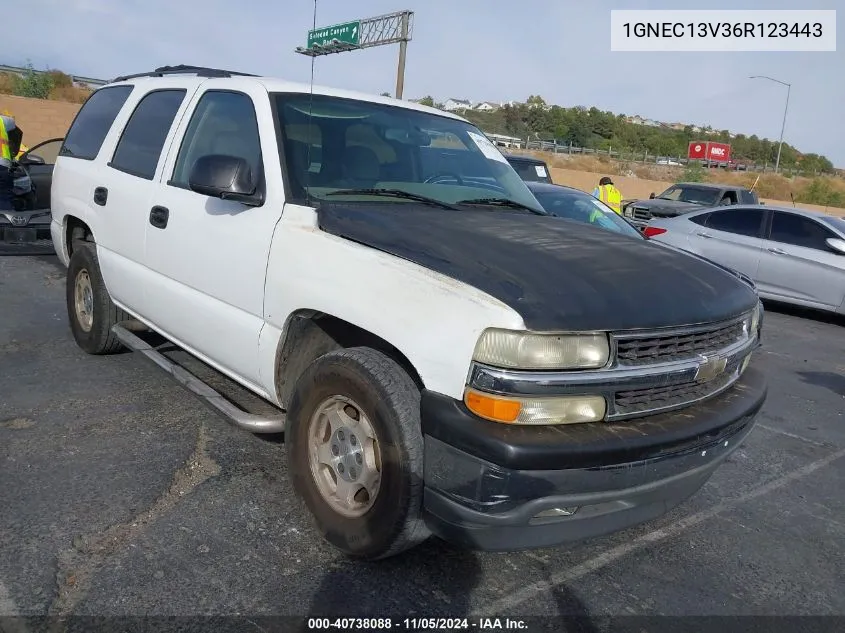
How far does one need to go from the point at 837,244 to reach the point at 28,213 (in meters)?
10.4

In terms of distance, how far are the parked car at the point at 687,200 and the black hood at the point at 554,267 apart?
13.6m

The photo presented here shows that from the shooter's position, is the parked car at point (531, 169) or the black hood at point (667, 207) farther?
the black hood at point (667, 207)

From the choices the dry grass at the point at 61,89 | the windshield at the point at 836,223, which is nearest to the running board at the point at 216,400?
the windshield at the point at 836,223

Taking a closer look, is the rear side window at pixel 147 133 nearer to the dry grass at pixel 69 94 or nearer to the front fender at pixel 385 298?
the front fender at pixel 385 298

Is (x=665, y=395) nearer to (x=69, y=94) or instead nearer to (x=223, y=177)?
(x=223, y=177)

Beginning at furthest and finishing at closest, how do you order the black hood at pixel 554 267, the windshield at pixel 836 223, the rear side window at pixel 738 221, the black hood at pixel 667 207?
1. the black hood at pixel 667 207
2. the rear side window at pixel 738 221
3. the windshield at pixel 836 223
4. the black hood at pixel 554 267

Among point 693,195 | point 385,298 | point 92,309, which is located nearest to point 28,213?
point 92,309

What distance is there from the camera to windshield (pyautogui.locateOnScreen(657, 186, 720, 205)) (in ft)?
55.2

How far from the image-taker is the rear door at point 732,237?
10172mm

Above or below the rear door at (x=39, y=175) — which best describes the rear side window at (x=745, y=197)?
above

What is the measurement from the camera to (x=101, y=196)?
179 inches

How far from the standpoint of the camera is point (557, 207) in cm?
765

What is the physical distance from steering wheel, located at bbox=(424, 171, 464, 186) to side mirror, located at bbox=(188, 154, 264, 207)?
89cm

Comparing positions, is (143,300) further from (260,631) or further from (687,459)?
(687,459)
